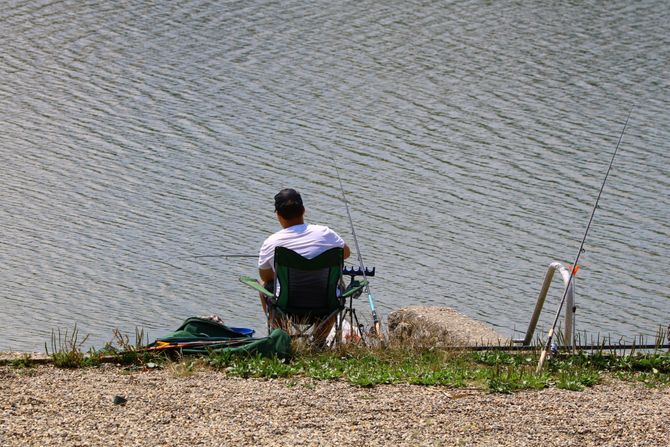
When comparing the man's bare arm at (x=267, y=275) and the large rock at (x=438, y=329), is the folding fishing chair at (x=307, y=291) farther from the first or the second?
the large rock at (x=438, y=329)

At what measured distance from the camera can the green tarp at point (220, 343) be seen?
6648 millimetres

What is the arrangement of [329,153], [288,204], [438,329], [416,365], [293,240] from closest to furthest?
[416,365] → [293,240] → [288,204] → [438,329] → [329,153]

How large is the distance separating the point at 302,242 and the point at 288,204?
0.30 metres

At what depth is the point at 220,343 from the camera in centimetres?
675

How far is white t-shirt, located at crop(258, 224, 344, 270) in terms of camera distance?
7.65 meters

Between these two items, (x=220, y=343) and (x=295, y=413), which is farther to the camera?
(x=220, y=343)

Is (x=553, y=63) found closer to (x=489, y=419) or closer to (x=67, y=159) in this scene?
(x=67, y=159)

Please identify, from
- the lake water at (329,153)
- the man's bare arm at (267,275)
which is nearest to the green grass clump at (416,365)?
the man's bare arm at (267,275)

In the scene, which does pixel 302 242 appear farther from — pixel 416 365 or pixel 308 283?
pixel 416 365

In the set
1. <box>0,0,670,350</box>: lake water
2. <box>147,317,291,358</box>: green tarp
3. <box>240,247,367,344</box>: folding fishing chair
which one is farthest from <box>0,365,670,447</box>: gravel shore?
<box>0,0,670,350</box>: lake water

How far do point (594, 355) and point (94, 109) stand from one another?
11232mm

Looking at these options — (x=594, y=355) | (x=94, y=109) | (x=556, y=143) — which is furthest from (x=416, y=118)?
(x=594, y=355)

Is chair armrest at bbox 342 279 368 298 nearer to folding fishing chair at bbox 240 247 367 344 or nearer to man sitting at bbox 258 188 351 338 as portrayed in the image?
folding fishing chair at bbox 240 247 367 344

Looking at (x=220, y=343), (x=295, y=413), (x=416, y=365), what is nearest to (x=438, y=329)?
(x=416, y=365)
